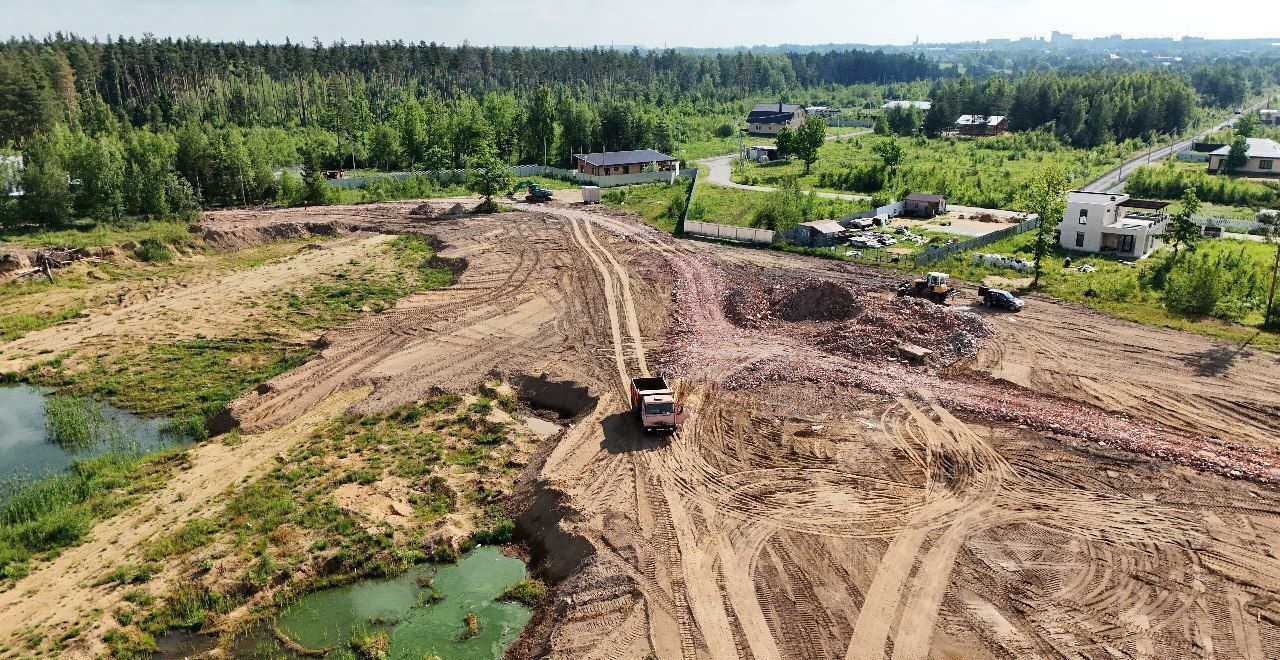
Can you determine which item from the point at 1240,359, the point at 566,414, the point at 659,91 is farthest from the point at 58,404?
the point at 659,91

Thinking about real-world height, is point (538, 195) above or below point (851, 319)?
above

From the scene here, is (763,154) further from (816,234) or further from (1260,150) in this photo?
(1260,150)

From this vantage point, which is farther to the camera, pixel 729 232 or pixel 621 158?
pixel 621 158

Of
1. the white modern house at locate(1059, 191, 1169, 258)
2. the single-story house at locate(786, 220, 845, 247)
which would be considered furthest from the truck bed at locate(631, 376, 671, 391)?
the white modern house at locate(1059, 191, 1169, 258)

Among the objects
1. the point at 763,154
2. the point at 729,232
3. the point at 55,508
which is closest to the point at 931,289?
the point at 729,232

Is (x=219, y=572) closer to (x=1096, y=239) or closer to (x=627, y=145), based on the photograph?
(x=1096, y=239)

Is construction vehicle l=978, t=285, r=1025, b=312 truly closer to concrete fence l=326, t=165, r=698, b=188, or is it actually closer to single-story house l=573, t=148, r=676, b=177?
concrete fence l=326, t=165, r=698, b=188
